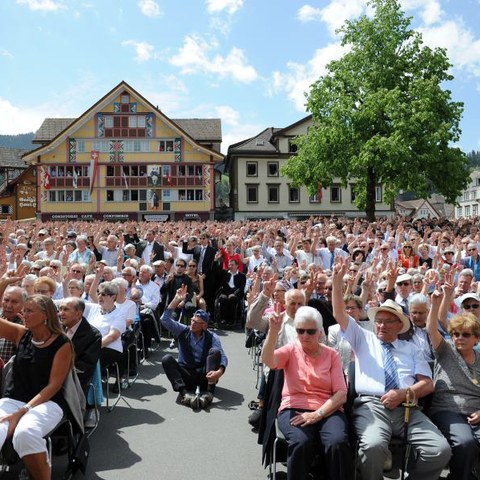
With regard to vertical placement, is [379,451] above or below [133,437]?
above

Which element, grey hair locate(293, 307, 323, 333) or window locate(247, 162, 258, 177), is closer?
grey hair locate(293, 307, 323, 333)

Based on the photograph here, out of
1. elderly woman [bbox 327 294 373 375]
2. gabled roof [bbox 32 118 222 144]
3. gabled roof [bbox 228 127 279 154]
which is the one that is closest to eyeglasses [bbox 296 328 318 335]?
elderly woman [bbox 327 294 373 375]

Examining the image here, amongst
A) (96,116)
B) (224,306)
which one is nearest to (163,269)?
(224,306)

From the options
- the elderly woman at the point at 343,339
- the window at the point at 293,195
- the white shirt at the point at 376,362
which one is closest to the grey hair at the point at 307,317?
the white shirt at the point at 376,362

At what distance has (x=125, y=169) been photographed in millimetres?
55875

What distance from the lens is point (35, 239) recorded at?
518 inches

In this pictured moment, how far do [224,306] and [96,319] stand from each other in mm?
4989

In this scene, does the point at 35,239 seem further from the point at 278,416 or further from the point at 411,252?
the point at 278,416

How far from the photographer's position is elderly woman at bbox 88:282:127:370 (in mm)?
6777

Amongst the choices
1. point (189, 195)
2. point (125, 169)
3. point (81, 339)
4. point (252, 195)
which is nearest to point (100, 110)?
point (125, 169)

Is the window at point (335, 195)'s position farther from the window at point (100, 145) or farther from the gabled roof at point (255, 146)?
the window at point (100, 145)

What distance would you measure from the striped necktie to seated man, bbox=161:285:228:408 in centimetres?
258

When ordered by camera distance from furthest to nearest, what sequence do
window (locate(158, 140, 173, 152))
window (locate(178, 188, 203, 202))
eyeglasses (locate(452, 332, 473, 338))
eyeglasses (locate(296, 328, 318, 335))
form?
window (locate(178, 188, 203, 202)), window (locate(158, 140, 173, 152)), eyeglasses (locate(452, 332, 473, 338)), eyeglasses (locate(296, 328, 318, 335))

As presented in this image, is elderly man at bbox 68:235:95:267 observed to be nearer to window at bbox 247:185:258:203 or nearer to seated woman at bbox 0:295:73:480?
seated woman at bbox 0:295:73:480
